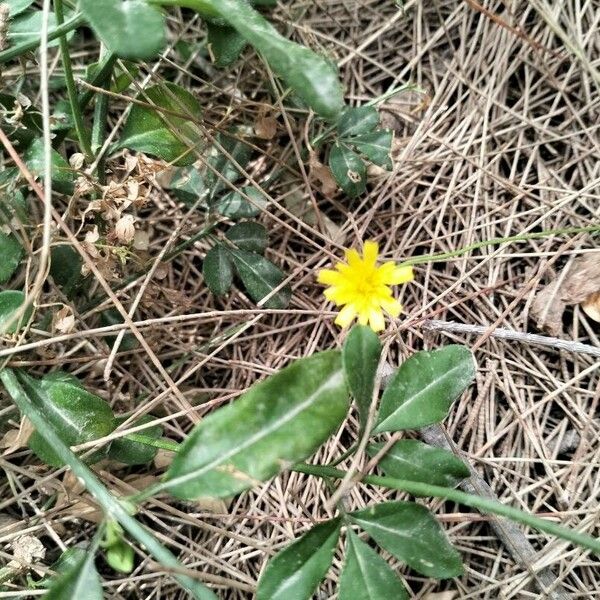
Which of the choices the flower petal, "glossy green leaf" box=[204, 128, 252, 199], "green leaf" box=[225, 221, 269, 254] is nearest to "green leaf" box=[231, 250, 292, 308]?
"green leaf" box=[225, 221, 269, 254]

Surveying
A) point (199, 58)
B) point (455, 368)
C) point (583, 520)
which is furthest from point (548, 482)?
point (199, 58)

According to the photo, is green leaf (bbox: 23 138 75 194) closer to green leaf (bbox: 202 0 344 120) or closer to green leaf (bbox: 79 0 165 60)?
green leaf (bbox: 79 0 165 60)

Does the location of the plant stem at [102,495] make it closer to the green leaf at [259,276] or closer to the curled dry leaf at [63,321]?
the curled dry leaf at [63,321]

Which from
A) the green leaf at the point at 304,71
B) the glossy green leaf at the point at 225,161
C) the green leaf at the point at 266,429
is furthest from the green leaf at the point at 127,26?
the green leaf at the point at 266,429

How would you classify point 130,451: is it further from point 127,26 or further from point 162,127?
point 127,26

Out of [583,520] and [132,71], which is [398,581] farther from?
[132,71]
